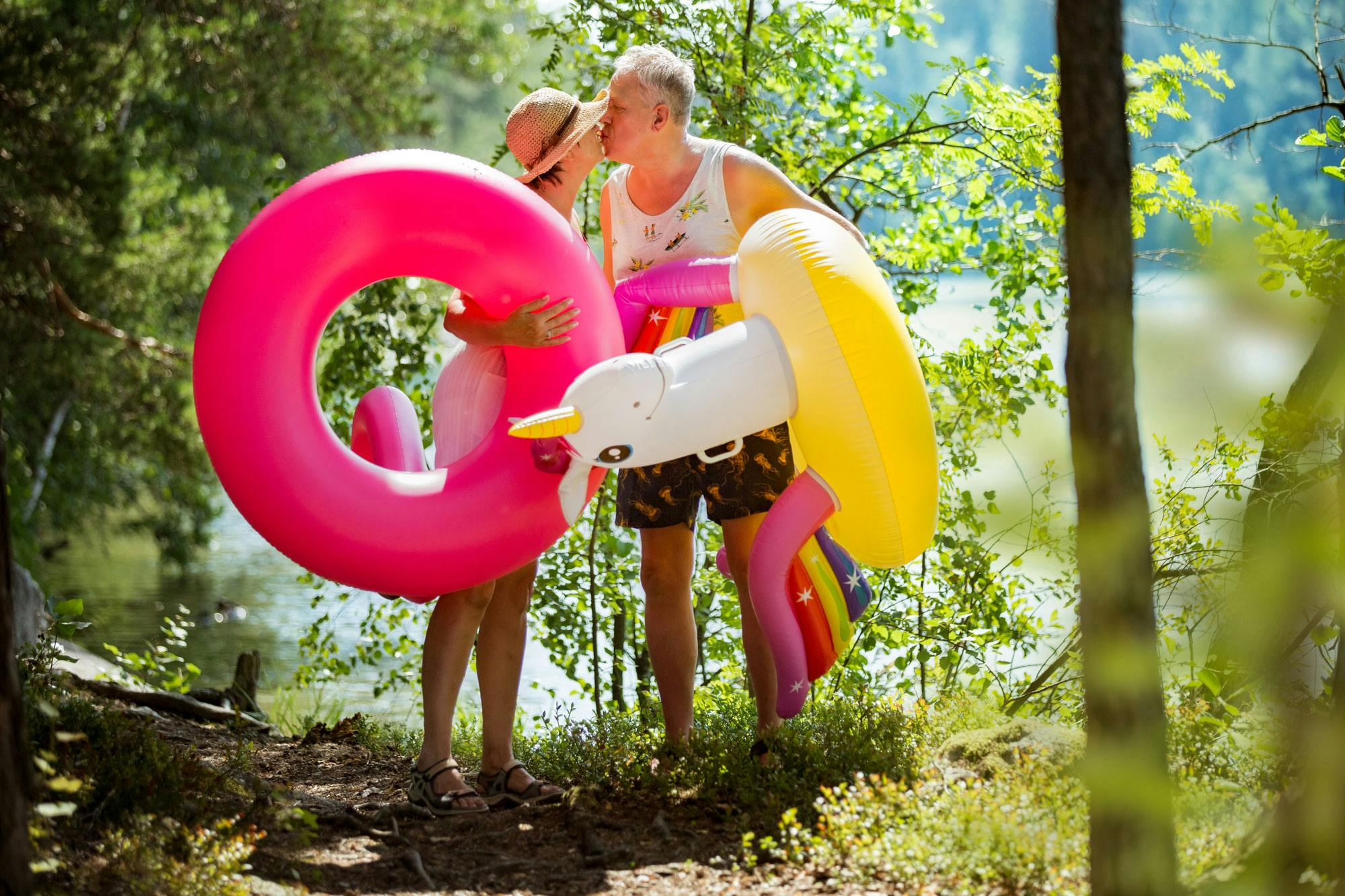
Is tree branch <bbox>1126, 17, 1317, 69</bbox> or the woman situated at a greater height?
tree branch <bbox>1126, 17, 1317, 69</bbox>

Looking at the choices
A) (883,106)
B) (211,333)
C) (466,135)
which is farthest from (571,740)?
(466,135)

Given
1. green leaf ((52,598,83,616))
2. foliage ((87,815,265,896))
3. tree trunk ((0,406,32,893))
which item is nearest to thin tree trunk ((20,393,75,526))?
green leaf ((52,598,83,616))

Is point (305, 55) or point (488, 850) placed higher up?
point (305, 55)

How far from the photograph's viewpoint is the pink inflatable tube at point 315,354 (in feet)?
7.53

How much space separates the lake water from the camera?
1.53m

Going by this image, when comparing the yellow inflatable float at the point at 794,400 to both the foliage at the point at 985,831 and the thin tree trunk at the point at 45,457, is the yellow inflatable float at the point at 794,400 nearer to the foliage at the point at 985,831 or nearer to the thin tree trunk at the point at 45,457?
the foliage at the point at 985,831

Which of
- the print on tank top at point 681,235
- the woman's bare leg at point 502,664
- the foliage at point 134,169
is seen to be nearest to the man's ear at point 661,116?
the print on tank top at point 681,235

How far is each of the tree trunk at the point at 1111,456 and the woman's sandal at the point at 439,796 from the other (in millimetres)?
1365

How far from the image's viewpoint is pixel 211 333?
2303mm

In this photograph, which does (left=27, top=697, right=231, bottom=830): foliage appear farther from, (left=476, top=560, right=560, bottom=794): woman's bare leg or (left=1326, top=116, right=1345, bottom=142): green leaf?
(left=1326, top=116, right=1345, bottom=142): green leaf

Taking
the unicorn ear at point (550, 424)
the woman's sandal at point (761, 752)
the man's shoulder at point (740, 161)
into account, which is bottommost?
the woman's sandal at point (761, 752)

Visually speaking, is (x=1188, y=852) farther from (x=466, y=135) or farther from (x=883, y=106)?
(x=466, y=135)

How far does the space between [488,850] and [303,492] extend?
77 cm

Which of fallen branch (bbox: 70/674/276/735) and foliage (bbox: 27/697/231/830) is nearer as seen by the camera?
foliage (bbox: 27/697/231/830)
